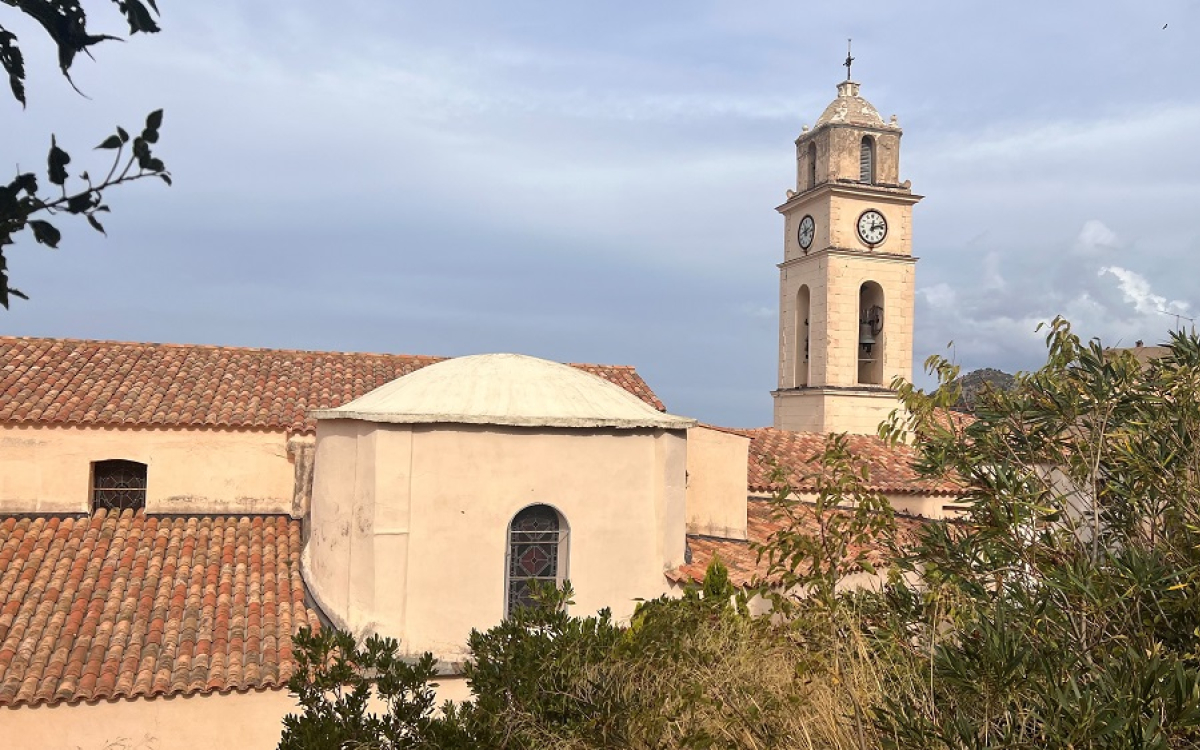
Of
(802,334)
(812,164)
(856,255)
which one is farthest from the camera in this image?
(802,334)

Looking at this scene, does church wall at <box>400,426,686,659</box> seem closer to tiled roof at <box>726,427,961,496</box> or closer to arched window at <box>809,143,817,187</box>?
tiled roof at <box>726,427,961,496</box>

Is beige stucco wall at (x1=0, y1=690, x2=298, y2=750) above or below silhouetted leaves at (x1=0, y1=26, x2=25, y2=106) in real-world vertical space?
below

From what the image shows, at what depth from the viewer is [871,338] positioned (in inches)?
995

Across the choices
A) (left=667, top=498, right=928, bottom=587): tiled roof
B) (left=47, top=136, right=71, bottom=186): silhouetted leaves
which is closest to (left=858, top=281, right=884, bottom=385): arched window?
(left=667, top=498, right=928, bottom=587): tiled roof

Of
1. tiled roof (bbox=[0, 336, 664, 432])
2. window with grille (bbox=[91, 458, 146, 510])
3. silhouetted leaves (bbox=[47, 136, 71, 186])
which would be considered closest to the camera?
silhouetted leaves (bbox=[47, 136, 71, 186])

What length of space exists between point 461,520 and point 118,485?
7.32m

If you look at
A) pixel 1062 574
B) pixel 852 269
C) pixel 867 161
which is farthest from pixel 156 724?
pixel 867 161

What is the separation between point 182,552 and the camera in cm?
1277

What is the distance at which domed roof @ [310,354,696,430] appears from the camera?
36.7 ft

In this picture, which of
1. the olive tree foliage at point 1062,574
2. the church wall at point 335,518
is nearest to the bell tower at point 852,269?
the church wall at point 335,518

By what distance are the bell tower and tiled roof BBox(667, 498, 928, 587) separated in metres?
8.21

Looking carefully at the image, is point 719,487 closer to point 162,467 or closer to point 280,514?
point 280,514

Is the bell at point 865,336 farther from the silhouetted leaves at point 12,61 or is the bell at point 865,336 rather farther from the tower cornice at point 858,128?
the silhouetted leaves at point 12,61

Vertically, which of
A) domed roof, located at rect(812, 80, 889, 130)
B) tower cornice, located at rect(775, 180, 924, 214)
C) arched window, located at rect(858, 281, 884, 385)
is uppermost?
domed roof, located at rect(812, 80, 889, 130)
